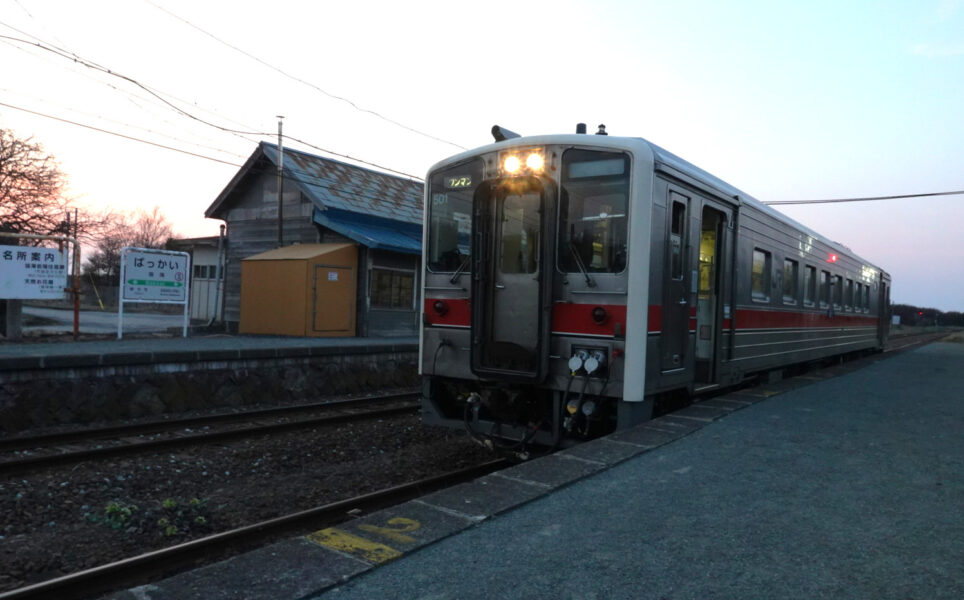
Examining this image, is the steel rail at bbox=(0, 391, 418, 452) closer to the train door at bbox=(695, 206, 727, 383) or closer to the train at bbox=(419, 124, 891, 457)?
the train at bbox=(419, 124, 891, 457)

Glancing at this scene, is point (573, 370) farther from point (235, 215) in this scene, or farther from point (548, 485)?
point (235, 215)

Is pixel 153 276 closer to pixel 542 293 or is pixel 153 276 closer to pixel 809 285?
pixel 542 293

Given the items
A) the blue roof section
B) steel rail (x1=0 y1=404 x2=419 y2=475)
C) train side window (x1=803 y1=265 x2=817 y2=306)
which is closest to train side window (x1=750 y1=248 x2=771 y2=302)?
train side window (x1=803 y1=265 x2=817 y2=306)

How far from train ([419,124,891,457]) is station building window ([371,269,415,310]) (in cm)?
1169

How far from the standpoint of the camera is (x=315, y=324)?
16.8 metres

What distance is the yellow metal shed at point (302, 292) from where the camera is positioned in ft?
55.0

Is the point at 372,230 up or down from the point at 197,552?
up

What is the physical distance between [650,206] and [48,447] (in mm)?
6604

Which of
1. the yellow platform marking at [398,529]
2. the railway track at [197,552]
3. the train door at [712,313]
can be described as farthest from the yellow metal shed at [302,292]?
the yellow platform marking at [398,529]

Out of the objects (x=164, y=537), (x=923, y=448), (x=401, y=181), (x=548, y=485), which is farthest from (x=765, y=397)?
(x=401, y=181)

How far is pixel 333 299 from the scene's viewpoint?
17.3 m

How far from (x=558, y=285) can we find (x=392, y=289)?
44.1 feet

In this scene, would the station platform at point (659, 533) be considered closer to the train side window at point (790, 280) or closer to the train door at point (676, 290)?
the train door at point (676, 290)

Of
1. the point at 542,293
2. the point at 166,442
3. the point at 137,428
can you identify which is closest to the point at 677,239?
the point at 542,293
